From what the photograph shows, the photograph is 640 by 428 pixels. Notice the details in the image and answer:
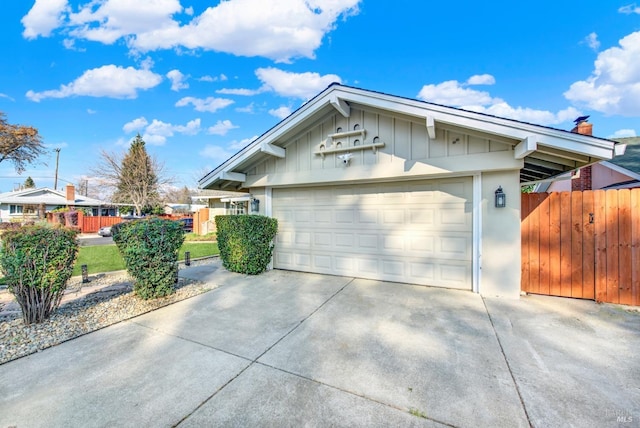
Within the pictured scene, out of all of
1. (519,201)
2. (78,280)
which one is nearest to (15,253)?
(78,280)

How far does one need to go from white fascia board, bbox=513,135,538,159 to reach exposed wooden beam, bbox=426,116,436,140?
4.51 ft

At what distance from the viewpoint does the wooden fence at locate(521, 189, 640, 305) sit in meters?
4.40

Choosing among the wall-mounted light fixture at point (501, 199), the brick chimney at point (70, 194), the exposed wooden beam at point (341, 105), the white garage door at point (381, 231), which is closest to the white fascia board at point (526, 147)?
the wall-mounted light fixture at point (501, 199)

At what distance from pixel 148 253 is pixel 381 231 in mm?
4644

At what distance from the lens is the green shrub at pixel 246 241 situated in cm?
651

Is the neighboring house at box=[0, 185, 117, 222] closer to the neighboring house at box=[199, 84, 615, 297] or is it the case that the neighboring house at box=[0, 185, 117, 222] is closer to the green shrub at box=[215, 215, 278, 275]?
the green shrub at box=[215, 215, 278, 275]

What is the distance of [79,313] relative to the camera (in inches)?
163

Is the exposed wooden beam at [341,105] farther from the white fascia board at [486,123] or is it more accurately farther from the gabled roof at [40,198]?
the gabled roof at [40,198]

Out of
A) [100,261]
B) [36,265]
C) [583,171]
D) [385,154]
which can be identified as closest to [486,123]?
[385,154]

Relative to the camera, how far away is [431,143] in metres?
5.16

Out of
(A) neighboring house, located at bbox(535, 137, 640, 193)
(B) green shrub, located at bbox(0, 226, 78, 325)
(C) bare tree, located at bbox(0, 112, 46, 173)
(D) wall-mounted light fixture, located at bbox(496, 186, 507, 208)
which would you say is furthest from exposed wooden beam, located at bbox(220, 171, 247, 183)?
(C) bare tree, located at bbox(0, 112, 46, 173)

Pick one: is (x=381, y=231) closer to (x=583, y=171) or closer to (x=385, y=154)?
(x=385, y=154)

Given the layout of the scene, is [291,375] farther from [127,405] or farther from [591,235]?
[591,235]

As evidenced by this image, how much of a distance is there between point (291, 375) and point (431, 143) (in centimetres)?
469
